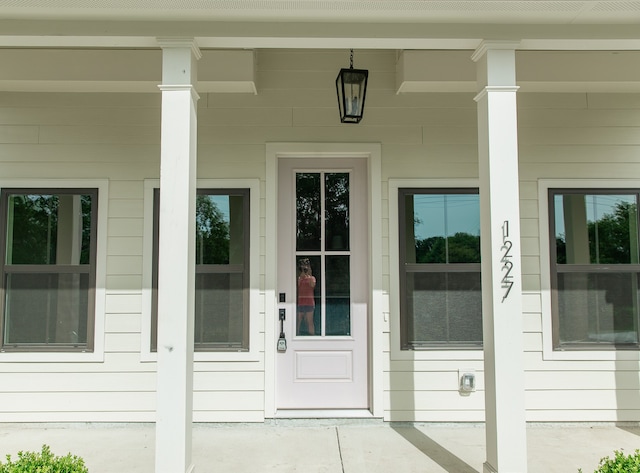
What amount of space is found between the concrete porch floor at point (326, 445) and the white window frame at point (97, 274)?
52cm

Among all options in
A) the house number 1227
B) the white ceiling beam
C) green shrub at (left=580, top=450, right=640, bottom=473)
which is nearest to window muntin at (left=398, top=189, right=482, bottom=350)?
the house number 1227

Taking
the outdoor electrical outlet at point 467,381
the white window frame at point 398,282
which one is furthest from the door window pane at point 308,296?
the outdoor electrical outlet at point 467,381

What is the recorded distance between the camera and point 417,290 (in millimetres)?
3955

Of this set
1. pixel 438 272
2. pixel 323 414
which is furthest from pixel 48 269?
pixel 438 272

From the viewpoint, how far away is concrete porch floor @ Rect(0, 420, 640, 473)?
10.3ft

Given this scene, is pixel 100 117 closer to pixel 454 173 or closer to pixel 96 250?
pixel 96 250

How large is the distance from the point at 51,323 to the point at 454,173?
3.48 meters

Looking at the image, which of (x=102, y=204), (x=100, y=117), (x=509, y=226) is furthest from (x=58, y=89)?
(x=509, y=226)

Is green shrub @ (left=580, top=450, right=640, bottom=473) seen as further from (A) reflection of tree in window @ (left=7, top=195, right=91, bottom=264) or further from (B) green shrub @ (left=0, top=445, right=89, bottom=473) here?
(A) reflection of tree in window @ (left=7, top=195, right=91, bottom=264)

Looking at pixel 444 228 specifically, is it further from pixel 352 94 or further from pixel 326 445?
pixel 326 445

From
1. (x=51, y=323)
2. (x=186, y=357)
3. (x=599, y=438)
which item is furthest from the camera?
(x=51, y=323)

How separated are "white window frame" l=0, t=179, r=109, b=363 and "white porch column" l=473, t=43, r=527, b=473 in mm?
2887

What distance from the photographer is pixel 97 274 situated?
3.88m

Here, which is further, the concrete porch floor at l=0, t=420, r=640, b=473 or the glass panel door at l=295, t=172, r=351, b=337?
the glass panel door at l=295, t=172, r=351, b=337
